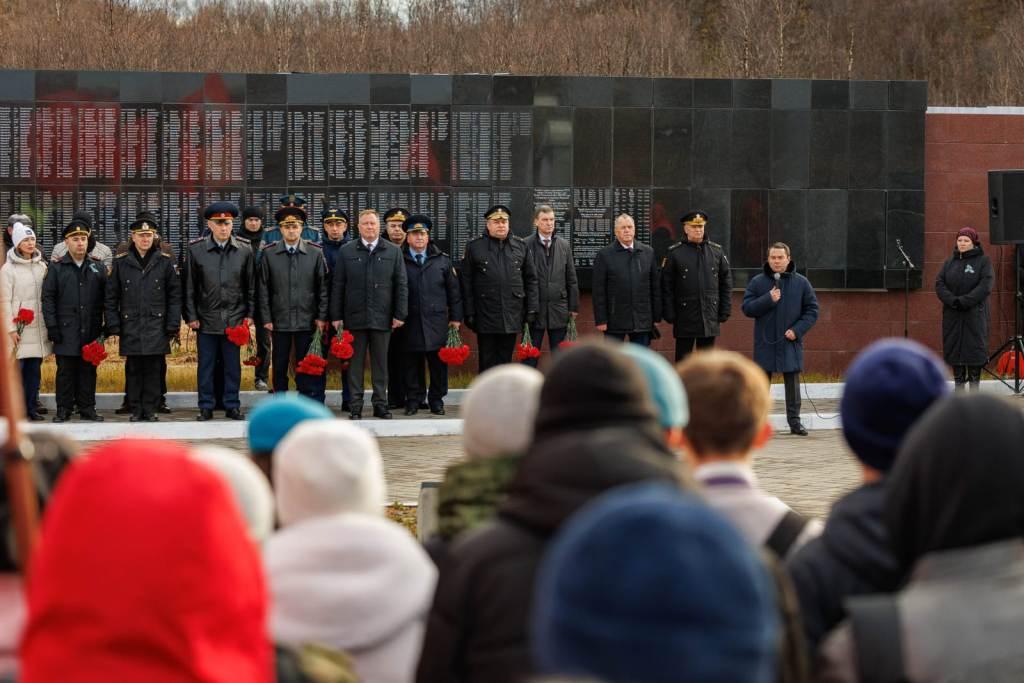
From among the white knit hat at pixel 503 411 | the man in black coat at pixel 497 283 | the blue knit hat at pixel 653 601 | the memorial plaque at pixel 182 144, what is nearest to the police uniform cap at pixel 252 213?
the memorial plaque at pixel 182 144

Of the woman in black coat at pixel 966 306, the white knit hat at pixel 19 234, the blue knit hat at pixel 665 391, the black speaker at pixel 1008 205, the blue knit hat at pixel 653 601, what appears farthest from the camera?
the black speaker at pixel 1008 205

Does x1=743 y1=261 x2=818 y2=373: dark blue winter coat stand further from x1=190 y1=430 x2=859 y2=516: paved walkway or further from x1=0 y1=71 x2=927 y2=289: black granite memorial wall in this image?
x1=0 y1=71 x2=927 y2=289: black granite memorial wall

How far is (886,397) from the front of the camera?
3670 mm

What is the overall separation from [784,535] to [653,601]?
225 centimetres

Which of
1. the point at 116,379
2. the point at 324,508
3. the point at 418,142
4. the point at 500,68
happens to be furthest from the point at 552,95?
the point at 324,508

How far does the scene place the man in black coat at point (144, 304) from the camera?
606 inches

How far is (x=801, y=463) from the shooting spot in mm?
13102

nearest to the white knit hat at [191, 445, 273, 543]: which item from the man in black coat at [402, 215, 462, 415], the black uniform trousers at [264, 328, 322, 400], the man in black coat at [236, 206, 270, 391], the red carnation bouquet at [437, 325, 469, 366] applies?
the black uniform trousers at [264, 328, 322, 400]

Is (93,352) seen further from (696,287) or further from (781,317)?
(781,317)

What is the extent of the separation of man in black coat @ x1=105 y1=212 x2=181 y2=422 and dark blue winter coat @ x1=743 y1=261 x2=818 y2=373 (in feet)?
17.7

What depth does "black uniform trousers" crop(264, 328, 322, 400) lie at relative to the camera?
15812 mm

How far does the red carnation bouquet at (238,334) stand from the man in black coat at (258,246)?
1.25m

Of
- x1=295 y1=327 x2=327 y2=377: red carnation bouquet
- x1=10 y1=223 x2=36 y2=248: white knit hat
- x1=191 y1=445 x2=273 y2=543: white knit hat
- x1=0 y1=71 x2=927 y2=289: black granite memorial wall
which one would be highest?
x1=0 y1=71 x2=927 y2=289: black granite memorial wall

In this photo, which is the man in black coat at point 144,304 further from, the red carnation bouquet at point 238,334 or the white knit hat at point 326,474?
the white knit hat at point 326,474
